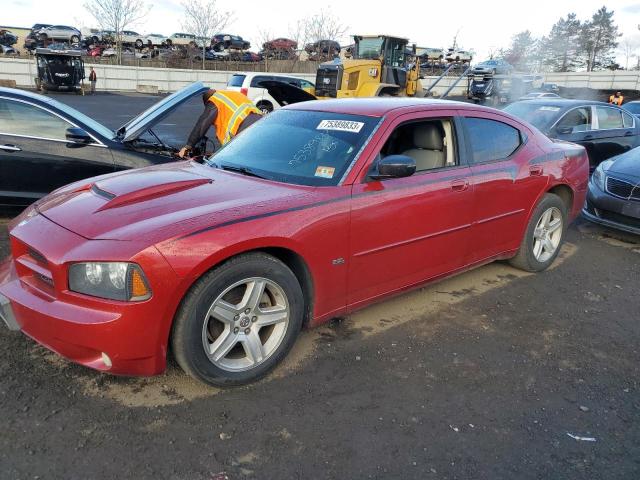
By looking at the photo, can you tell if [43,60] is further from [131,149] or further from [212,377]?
[212,377]

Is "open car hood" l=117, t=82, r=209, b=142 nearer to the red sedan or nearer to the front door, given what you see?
the red sedan

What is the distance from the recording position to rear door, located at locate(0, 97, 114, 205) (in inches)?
207

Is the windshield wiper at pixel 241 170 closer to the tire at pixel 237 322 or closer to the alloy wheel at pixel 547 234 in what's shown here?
the tire at pixel 237 322

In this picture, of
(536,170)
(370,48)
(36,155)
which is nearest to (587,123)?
(536,170)

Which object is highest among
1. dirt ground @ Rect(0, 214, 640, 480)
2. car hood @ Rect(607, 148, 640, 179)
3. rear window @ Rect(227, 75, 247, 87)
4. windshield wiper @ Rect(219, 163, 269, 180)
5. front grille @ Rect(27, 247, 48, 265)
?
rear window @ Rect(227, 75, 247, 87)

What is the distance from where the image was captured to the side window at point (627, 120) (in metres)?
9.16

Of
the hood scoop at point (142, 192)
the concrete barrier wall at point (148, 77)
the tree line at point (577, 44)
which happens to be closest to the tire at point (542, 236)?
the hood scoop at point (142, 192)

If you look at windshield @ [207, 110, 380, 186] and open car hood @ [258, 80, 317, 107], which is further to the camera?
open car hood @ [258, 80, 317, 107]

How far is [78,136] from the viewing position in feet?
18.1

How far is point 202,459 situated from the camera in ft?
7.85

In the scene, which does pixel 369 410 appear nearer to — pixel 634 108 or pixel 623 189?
pixel 623 189

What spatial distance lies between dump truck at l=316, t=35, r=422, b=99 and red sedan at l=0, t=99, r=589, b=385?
46.8 ft

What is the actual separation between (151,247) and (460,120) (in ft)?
8.72

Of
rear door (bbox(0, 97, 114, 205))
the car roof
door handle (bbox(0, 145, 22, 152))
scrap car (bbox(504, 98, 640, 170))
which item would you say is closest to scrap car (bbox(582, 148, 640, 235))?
scrap car (bbox(504, 98, 640, 170))
